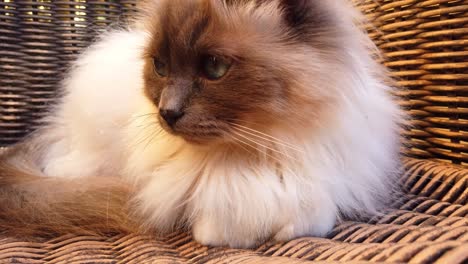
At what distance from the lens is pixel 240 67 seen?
884mm

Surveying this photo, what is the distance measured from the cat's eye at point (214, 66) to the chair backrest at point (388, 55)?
412 mm

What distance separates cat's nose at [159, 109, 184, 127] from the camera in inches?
35.0

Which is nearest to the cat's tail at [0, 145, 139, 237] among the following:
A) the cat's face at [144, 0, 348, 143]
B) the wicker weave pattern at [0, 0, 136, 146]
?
the cat's face at [144, 0, 348, 143]

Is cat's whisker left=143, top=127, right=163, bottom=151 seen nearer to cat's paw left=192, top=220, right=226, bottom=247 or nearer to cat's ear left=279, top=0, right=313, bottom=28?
cat's paw left=192, top=220, right=226, bottom=247

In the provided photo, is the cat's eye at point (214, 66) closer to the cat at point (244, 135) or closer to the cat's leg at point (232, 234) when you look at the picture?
the cat at point (244, 135)

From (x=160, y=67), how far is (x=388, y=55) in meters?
0.84

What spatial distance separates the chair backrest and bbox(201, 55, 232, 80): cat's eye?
1.35 feet

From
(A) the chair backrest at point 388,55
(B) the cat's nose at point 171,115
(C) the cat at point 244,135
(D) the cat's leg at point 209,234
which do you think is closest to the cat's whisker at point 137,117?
(C) the cat at point 244,135

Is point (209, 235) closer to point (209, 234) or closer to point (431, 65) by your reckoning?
point (209, 234)

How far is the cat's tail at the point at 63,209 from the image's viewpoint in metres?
1.00

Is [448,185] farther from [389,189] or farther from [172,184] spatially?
[172,184]

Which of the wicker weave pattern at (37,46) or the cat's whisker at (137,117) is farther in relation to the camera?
the wicker weave pattern at (37,46)

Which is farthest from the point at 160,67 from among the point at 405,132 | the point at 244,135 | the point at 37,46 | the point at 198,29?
the point at 37,46

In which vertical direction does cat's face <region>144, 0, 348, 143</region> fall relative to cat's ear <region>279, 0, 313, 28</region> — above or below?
below
